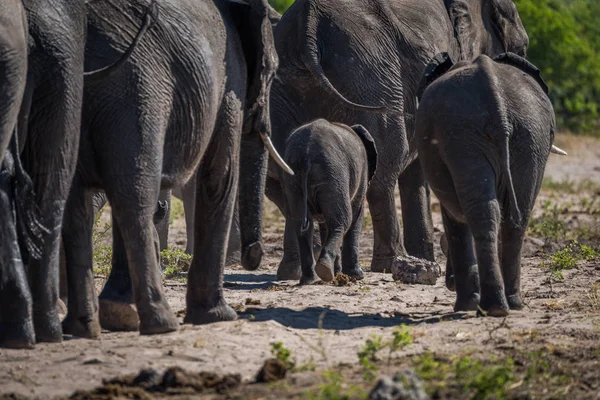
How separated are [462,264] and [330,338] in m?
1.44

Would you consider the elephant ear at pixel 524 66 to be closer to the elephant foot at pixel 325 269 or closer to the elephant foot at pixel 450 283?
the elephant foot at pixel 450 283

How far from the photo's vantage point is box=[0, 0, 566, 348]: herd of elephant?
20.4 ft

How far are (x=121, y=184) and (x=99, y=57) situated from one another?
0.59 meters

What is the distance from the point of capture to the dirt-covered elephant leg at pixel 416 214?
36.6 feet

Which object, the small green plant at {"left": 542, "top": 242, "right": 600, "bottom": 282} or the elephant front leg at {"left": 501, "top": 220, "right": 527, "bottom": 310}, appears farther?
the small green plant at {"left": 542, "top": 242, "right": 600, "bottom": 282}

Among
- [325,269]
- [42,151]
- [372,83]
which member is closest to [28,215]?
[42,151]

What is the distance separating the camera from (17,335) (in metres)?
6.16

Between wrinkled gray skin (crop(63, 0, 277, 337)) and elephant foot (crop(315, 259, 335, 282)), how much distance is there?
1726mm

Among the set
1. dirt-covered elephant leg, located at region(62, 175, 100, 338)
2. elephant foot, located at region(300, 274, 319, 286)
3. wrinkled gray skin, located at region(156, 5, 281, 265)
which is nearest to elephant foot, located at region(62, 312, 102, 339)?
dirt-covered elephant leg, located at region(62, 175, 100, 338)

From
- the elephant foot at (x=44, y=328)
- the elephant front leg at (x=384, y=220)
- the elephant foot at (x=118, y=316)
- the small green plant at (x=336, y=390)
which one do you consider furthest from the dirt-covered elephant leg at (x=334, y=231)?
the small green plant at (x=336, y=390)

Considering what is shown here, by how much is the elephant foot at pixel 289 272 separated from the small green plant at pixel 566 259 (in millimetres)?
1780

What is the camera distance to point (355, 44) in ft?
33.9

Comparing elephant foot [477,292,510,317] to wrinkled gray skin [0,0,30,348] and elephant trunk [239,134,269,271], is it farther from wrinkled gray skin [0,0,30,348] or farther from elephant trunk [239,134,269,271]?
wrinkled gray skin [0,0,30,348]

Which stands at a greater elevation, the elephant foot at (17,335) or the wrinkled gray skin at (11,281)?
the wrinkled gray skin at (11,281)
